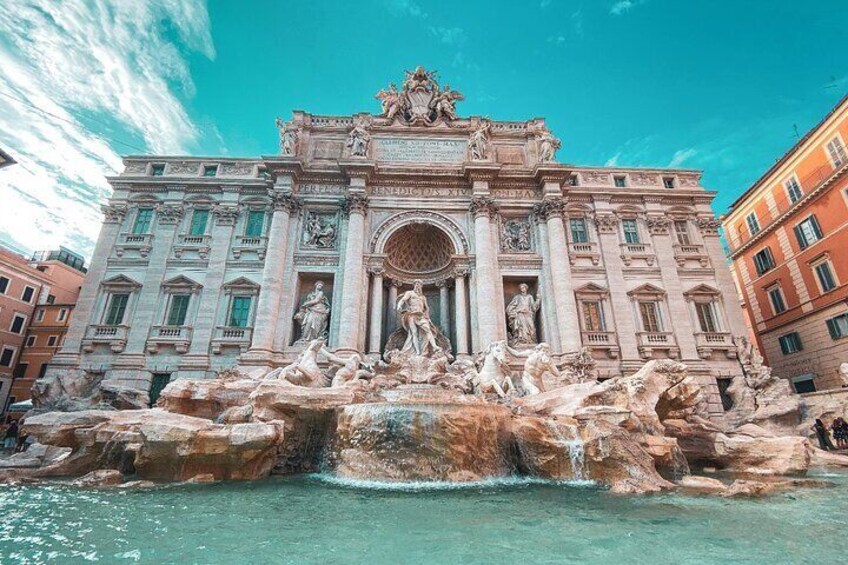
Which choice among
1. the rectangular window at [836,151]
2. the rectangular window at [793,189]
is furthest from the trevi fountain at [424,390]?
the rectangular window at [836,151]

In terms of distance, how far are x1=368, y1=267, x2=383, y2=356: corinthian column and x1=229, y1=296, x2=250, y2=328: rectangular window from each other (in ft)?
18.7

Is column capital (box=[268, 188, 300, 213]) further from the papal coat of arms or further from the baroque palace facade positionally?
the papal coat of arms

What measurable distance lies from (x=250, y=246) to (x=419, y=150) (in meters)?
10.00

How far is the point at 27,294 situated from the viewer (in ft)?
87.7

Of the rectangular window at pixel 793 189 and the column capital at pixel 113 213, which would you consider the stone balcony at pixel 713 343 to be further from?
the column capital at pixel 113 213

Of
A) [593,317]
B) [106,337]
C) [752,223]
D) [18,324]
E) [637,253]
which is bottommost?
[106,337]

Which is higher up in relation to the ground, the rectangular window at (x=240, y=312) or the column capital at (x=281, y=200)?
the column capital at (x=281, y=200)

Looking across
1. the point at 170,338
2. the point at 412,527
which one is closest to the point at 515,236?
the point at 412,527

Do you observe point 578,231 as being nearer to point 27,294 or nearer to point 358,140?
point 358,140

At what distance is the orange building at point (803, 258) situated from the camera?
711 inches

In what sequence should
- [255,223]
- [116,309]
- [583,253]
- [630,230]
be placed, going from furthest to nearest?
1. [630,230]
2. [255,223]
3. [583,253]
4. [116,309]

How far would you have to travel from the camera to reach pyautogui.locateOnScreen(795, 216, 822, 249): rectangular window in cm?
1938

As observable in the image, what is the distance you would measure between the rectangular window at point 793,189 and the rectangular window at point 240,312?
94.5 ft

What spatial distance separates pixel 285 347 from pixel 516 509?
13426 mm
